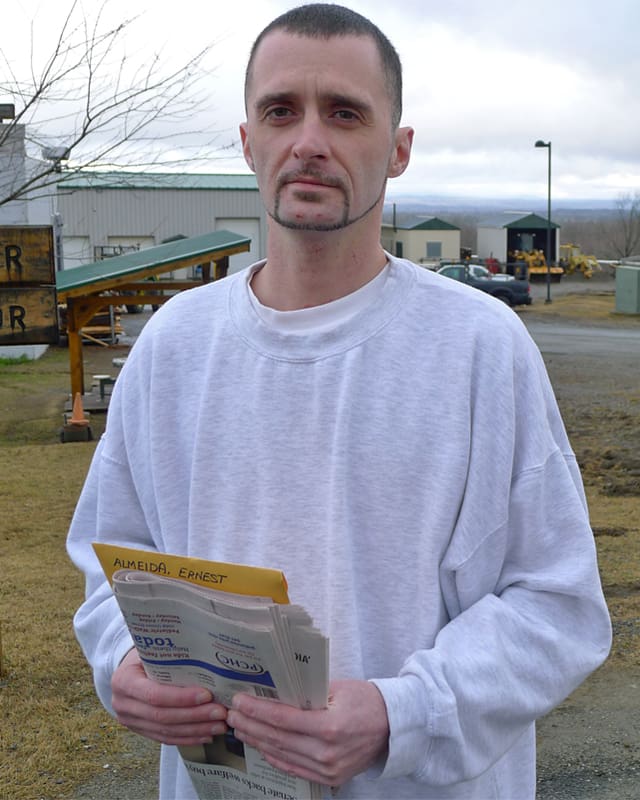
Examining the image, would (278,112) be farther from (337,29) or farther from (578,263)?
(578,263)

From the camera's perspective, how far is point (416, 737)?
1.62 metres

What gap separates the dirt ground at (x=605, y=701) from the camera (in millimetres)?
4039

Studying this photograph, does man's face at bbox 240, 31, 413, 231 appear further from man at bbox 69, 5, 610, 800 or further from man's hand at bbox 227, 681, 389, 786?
man's hand at bbox 227, 681, 389, 786

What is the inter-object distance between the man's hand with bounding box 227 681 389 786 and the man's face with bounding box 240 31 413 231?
76 centimetres

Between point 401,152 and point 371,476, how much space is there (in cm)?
62

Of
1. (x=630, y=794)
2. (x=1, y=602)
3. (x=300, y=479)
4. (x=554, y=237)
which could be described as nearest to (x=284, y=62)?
(x=300, y=479)

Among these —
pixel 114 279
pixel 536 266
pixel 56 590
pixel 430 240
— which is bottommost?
pixel 56 590

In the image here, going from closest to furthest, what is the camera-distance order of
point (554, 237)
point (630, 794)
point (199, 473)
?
point (199, 473) → point (630, 794) → point (554, 237)

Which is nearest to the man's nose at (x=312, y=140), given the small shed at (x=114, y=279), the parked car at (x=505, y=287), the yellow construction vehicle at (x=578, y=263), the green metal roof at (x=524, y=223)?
the small shed at (x=114, y=279)

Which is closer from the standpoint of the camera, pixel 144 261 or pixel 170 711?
pixel 170 711

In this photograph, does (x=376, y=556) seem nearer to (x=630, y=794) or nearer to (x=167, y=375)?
(x=167, y=375)

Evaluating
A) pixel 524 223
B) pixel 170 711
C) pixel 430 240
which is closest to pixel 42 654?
pixel 170 711

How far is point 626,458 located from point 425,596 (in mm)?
10554

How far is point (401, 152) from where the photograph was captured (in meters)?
1.94
